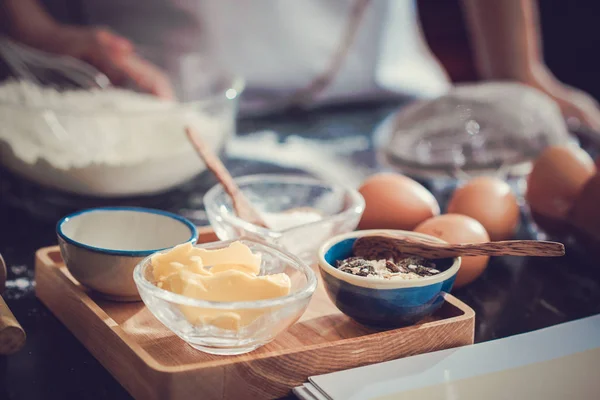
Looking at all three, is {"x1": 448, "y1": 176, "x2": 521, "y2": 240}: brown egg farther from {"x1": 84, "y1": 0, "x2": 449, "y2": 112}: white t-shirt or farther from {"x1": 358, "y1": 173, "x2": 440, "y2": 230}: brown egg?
Answer: {"x1": 84, "y1": 0, "x2": 449, "y2": 112}: white t-shirt

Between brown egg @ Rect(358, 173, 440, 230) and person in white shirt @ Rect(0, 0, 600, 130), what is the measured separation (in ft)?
2.74

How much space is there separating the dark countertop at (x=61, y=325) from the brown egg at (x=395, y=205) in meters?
0.12

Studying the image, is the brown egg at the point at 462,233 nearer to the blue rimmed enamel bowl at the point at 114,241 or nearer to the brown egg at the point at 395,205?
the brown egg at the point at 395,205

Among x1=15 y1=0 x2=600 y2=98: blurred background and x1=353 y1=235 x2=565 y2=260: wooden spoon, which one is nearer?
Answer: x1=353 y1=235 x2=565 y2=260: wooden spoon

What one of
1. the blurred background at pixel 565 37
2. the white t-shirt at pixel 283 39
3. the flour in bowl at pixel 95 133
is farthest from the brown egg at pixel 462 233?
the blurred background at pixel 565 37

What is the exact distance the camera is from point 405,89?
1968mm

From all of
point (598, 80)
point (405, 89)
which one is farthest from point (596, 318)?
point (598, 80)

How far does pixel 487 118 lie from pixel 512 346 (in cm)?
72

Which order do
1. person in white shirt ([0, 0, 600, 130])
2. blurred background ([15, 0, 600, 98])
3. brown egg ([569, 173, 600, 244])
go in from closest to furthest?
brown egg ([569, 173, 600, 244]) → person in white shirt ([0, 0, 600, 130]) → blurred background ([15, 0, 600, 98])

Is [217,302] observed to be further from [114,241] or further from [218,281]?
[114,241]

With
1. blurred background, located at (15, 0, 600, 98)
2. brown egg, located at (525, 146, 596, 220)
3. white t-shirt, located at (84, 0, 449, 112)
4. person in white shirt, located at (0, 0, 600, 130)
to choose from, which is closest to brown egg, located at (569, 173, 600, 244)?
brown egg, located at (525, 146, 596, 220)

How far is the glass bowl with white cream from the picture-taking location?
87 cm

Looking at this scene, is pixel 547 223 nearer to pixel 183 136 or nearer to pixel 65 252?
pixel 183 136

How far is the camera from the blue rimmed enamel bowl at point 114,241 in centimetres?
75
